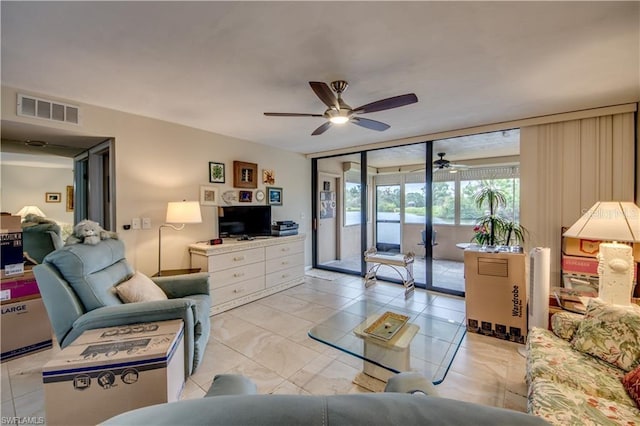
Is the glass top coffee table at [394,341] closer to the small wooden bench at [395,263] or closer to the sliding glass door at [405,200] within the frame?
the small wooden bench at [395,263]

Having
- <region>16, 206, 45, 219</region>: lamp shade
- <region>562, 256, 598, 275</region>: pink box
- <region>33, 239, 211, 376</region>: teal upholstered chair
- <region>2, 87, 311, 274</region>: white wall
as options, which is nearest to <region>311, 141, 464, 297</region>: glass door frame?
<region>562, 256, 598, 275</region>: pink box

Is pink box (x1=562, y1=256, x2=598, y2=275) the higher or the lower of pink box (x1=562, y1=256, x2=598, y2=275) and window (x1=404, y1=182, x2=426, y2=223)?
the lower

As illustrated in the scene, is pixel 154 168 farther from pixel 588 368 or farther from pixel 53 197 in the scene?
pixel 588 368

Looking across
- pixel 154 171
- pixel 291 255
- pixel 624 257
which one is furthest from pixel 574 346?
pixel 154 171

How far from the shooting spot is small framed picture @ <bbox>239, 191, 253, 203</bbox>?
4.14 m

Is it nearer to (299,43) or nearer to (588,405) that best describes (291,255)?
(299,43)

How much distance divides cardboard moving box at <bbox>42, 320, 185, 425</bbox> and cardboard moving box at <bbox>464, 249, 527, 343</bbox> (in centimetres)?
282

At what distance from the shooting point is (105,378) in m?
1.38

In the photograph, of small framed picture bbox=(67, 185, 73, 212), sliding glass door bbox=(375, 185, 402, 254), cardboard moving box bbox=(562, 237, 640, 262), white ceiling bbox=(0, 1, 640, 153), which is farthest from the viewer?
sliding glass door bbox=(375, 185, 402, 254)

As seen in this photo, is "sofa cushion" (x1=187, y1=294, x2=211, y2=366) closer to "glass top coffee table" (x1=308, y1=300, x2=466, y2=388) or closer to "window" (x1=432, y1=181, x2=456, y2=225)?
"glass top coffee table" (x1=308, y1=300, x2=466, y2=388)

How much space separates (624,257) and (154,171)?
437 centimetres

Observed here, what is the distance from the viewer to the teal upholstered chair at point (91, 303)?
1.69m

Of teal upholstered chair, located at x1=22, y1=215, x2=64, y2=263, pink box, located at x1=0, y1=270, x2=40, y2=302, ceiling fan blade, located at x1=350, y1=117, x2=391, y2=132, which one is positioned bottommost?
pink box, located at x1=0, y1=270, x2=40, y2=302

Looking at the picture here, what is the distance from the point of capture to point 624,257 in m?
1.84
